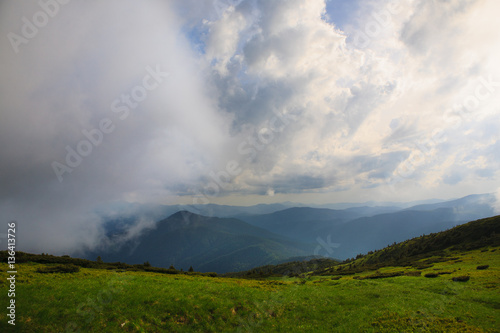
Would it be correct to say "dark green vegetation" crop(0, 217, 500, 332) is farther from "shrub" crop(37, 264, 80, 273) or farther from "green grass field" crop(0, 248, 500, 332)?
"shrub" crop(37, 264, 80, 273)

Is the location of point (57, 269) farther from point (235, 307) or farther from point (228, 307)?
point (235, 307)

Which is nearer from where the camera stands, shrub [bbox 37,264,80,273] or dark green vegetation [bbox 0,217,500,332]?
dark green vegetation [bbox 0,217,500,332]

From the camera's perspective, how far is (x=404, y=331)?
63.1 ft

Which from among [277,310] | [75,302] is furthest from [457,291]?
[75,302]

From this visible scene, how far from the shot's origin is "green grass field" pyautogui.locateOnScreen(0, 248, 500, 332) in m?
19.3

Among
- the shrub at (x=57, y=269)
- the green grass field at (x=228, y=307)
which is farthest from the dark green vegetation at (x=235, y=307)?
the shrub at (x=57, y=269)

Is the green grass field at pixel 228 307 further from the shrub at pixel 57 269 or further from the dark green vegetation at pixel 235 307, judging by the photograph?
the shrub at pixel 57 269

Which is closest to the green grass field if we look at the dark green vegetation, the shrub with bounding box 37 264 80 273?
the dark green vegetation

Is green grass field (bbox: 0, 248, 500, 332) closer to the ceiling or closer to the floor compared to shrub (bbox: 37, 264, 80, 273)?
closer to the floor

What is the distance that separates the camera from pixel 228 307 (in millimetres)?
24656

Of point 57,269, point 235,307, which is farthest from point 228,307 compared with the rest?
point 57,269

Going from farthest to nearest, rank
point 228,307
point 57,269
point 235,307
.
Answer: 1. point 57,269
2. point 235,307
3. point 228,307

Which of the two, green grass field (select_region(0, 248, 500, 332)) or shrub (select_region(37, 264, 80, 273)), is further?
shrub (select_region(37, 264, 80, 273))

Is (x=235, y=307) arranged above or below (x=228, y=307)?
below
